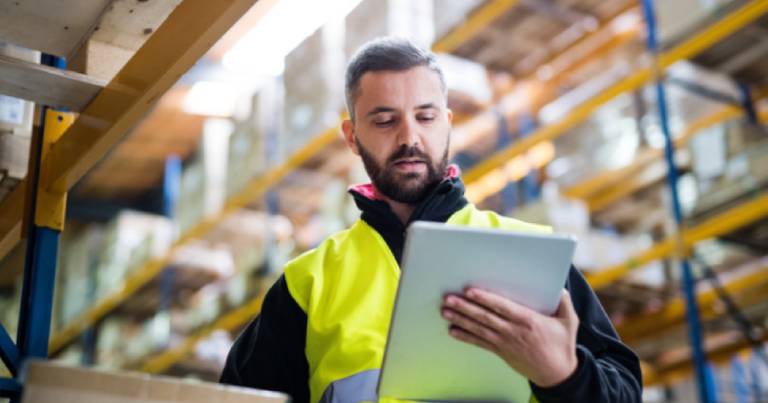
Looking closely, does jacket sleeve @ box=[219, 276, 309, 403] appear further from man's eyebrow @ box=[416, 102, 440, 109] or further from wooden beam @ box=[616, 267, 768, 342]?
wooden beam @ box=[616, 267, 768, 342]

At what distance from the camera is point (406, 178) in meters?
2.02

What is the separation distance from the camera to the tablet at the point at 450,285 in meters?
1.48

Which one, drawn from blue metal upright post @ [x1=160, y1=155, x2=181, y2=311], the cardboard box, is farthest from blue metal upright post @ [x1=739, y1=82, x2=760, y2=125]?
blue metal upright post @ [x1=160, y1=155, x2=181, y2=311]

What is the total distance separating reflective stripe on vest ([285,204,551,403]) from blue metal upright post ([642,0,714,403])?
4.59m

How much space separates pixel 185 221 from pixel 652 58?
6494 millimetres

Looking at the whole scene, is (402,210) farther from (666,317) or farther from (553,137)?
(666,317)

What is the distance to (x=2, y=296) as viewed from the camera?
15523 mm

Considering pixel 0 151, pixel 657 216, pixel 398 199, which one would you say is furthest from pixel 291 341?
pixel 657 216

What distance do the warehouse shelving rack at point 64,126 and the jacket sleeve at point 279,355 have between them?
73 centimetres

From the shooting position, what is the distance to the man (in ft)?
6.16

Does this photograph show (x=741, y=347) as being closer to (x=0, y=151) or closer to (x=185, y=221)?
(x=185, y=221)

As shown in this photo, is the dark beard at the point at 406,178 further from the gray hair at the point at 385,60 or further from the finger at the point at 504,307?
the finger at the point at 504,307

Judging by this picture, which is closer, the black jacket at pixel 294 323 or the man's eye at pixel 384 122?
the black jacket at pixel 294 323

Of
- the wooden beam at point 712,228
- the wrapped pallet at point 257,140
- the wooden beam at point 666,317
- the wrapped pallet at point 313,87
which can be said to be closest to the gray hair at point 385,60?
the wooden beam at point 712,228
